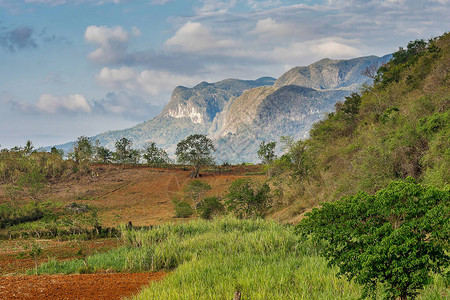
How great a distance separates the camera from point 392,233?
17.8 ft

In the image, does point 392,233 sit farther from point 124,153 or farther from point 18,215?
point 124,153

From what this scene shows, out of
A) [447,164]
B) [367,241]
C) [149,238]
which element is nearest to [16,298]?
[149,238]

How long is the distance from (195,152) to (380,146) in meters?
46.7

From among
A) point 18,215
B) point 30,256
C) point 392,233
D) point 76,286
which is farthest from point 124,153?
point 392,233

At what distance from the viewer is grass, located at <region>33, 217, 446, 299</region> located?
7.22m

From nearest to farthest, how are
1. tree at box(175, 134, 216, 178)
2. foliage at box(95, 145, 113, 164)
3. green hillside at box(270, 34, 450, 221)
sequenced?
1. green hillside at box(270, 34, 450, 221)
2. tree at box(175, 134, 216, 178)
3. foliage at box(95, 145, 113, 164)

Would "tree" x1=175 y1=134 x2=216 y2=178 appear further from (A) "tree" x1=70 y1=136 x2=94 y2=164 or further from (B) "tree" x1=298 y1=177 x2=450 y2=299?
(B) "tree" x1=298 y1=177 x2=450 y2=299

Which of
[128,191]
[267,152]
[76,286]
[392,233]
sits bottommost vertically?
[128,191]

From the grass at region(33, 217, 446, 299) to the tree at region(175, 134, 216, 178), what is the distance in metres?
46.9

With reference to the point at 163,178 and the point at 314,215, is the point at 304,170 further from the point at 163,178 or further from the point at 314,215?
the point at 163,178

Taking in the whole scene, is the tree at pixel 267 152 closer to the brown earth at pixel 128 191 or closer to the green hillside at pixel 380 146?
the brown earth at pixel 128 191

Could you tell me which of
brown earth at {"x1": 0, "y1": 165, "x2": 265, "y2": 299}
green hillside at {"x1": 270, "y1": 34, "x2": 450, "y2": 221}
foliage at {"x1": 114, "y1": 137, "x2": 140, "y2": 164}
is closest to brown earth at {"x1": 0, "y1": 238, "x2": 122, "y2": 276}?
brown earth at {"x1": 0, "y1": 165, "x2": 265, "y2": 299}

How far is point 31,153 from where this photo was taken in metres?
59.9

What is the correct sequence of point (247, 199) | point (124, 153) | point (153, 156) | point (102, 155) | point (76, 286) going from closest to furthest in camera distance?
point (76, 286)
point (247, 199)
point (124, 153)
point (153, 156)
point (102, 155)
